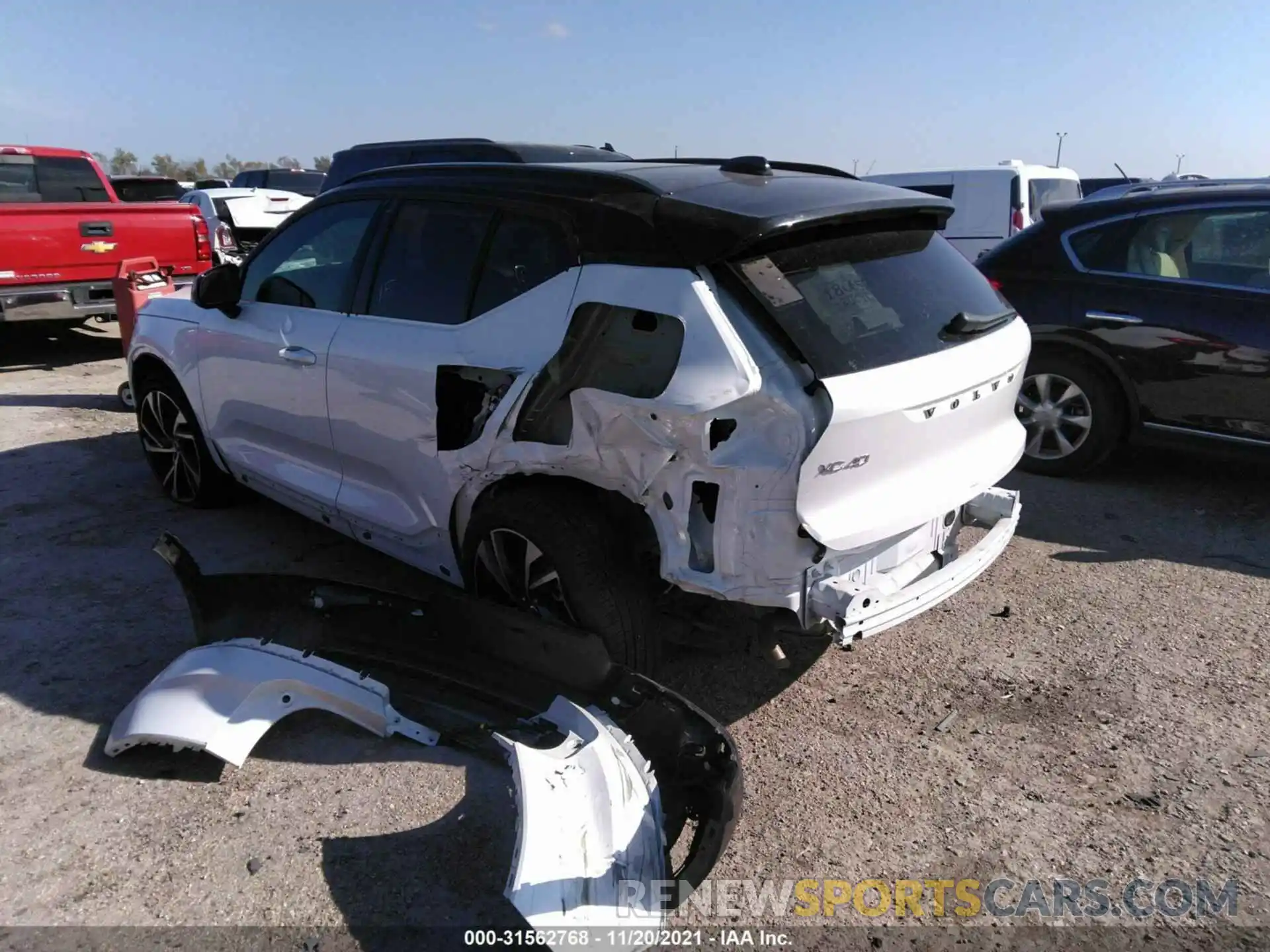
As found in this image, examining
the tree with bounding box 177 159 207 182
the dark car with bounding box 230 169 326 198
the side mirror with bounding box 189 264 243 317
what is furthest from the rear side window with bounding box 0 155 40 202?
the tree with bounding box 177 159 207 182

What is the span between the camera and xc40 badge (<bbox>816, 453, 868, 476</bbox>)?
267cm

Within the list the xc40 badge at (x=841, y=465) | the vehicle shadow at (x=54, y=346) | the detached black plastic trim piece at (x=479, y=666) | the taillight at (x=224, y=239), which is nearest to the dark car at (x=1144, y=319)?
the xc40 badge at (x=841, y=465)

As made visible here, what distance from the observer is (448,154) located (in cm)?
930

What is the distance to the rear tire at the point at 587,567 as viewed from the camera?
10.2 ft

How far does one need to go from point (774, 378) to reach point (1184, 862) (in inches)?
71.6

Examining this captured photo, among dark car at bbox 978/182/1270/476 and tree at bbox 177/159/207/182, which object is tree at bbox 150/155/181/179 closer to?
tree at bbox 177/159/207/182

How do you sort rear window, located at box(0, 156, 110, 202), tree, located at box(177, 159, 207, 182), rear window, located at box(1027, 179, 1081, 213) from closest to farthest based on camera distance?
rear window, located at box(0, 156, 110, 202)
rear window, located at box(1027, 179, 1081, 213)
tree, located at box(177, 159, 207, 182)

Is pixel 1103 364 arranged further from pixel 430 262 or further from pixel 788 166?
pixel 430 262

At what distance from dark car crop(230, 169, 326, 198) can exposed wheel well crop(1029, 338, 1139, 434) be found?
16.9 meters

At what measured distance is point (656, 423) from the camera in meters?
2.81

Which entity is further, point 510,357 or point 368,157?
point 368,157

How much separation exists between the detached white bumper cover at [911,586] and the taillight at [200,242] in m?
8.29

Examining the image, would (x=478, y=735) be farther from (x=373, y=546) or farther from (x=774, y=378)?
(x=774, y=378)

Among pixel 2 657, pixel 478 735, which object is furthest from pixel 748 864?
pixel 2 657
